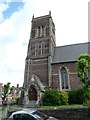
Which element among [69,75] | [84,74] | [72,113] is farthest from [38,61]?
[72,113]

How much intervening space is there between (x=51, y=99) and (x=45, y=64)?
367 inches

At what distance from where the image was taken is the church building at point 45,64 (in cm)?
2438

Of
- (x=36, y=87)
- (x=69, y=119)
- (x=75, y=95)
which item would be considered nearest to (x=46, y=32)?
(x=36, y=87)

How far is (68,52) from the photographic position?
29938mm

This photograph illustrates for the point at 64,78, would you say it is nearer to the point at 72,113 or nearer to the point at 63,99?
the point at 63,99

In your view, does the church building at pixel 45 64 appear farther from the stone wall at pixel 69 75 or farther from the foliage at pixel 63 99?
the foliage at pixel 63 99

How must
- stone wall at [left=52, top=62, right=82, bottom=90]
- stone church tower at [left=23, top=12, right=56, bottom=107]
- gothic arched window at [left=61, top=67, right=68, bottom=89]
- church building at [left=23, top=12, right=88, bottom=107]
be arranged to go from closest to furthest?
stone church tower at [left=23, top=12, right=56, bottom=107]
church building at [left=23, top=12, right=88, bottom=107]
stone wall at [left=52, top=62, right=82, bottom=90]
gothic arched window at [left=61, top=67, right=68, bottom=89]

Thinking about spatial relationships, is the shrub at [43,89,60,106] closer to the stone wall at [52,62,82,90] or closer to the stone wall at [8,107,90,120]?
the stone wall at [52,62,82,90]

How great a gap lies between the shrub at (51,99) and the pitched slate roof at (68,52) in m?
8.49

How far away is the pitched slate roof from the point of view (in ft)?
91.0

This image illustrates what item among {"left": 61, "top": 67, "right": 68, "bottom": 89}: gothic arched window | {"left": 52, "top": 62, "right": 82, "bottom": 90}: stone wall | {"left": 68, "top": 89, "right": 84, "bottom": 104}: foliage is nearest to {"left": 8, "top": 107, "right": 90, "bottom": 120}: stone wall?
{"left": 68, "top": 89, "right": 84, "bottom": 104}: foliage

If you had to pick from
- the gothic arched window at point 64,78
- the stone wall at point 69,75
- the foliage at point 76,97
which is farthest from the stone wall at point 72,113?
the gothic arched window at point 64,78

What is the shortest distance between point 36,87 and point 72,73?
326 inches

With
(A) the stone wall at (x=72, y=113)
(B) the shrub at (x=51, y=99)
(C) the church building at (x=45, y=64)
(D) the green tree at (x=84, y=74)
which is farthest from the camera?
(C) the church building at (x=45, y=64)
